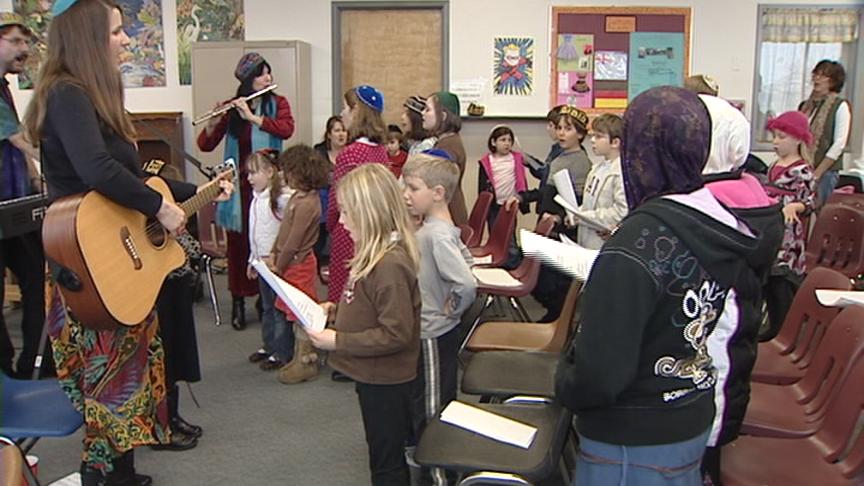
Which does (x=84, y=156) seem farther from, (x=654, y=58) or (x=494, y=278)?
(x=654, y=58)

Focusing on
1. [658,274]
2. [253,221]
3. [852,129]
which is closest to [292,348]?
[253,221]

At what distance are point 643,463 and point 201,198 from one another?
193cm

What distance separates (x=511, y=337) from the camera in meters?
3.14

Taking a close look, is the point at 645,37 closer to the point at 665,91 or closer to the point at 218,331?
the point at 218,331

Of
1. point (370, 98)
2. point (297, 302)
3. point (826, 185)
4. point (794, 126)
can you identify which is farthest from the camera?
point (826, 185)

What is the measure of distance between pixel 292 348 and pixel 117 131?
6.64ft

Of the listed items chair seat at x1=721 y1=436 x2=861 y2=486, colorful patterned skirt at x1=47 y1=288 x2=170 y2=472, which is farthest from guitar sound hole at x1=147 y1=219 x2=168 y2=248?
chair seat at x1=721 y1=436 x2=861 y2=486

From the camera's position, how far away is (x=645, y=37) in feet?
22.9

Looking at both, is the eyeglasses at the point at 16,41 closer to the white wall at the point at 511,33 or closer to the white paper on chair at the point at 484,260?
the white paper on chair at the point at 484,260

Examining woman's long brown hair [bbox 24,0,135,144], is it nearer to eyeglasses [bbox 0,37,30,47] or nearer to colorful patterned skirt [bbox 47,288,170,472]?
colorful patterned skirt [bbox 47,288,170,472]

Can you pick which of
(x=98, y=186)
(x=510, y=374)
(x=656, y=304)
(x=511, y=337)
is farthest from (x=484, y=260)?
(x=656, y=304)

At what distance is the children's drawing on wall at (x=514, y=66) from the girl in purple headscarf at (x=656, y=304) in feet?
18.9

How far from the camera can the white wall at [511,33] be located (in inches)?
276

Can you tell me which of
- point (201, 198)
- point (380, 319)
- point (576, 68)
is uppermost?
point (576, 68)
